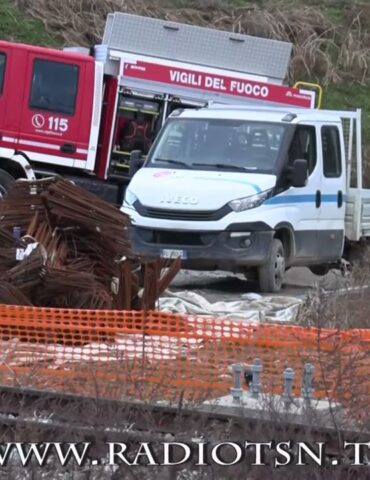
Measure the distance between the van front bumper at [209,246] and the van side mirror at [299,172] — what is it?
73 cm

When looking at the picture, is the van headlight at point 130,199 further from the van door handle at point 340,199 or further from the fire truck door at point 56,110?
the fire truck door at point 56,110

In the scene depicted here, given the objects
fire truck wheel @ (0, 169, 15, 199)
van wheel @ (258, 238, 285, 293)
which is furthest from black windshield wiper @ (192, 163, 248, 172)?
fire truck wheel @ (0, 169, 15, 199)

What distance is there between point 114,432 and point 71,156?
13599 mm

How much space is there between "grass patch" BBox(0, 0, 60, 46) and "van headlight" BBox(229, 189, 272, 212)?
1221cm

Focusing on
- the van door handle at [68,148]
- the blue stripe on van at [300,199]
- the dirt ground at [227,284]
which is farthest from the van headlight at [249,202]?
the van door handle at [68,148]

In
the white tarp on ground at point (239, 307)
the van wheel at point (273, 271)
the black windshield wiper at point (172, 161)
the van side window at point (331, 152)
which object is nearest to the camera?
the white tarp on ground at point (239, 307)

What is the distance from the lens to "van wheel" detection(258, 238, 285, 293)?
14852 mm

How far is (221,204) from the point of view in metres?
14.4

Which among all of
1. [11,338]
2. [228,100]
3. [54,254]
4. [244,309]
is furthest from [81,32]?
[11,338]

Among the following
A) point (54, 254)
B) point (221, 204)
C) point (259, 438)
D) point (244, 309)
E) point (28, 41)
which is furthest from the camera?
point (28, 41)

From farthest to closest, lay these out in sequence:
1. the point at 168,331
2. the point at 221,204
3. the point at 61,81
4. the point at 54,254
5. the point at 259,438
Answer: the point at 61,81, the point at 221,204, the point at 54,254, the point at 168,331, the point at 259,438

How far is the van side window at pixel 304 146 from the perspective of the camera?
15.3 m

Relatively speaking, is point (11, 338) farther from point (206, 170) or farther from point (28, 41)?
point (28, 41)

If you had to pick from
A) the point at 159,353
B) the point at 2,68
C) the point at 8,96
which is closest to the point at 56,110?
the point at 8,96
